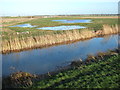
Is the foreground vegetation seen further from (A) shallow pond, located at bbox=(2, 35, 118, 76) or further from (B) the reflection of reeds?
(B) the reflection of reeds

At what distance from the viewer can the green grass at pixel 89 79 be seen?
26.5 ft

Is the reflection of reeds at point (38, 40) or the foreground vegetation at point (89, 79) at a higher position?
the reflection of reeds at point (38, 40)

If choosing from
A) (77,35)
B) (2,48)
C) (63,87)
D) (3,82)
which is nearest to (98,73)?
(63,87)

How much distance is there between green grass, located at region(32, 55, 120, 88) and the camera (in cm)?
809

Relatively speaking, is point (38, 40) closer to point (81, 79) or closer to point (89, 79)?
point (81, 79)

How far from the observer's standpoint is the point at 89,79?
8.69 m

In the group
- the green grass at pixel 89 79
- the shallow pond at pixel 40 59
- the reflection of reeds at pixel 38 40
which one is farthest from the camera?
the reflection of reeds at pixel 38 40

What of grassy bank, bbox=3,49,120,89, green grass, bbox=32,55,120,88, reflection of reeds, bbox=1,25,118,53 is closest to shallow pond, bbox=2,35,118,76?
reflection of reeds, bbox=1,25,118,53

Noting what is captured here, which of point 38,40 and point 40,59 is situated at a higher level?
point 38,40

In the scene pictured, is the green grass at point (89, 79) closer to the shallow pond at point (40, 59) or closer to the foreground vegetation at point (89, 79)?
the foreground vegetation at point (89, 79)

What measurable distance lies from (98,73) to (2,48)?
10864 mm

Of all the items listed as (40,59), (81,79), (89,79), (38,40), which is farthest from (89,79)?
(38,40)

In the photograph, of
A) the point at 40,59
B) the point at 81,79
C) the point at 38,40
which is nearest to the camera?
the point at 81,79

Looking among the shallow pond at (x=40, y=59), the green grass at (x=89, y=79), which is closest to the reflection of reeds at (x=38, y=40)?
the shallow pond at (x=40, y=59)
